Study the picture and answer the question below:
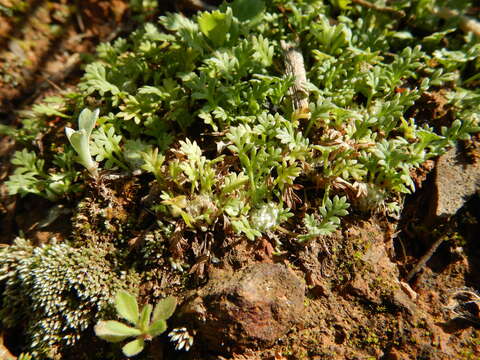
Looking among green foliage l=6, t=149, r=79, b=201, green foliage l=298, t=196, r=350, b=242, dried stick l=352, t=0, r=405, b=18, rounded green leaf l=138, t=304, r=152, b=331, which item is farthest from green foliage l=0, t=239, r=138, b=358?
dried stick l=352, t=0, r=405, b=18

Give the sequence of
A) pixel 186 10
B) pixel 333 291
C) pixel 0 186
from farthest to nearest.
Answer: pixel 186 10
pixel 0 186
pixel 333 291

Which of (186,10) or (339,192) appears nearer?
(339,192)

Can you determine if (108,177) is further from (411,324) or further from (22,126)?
(411,324)

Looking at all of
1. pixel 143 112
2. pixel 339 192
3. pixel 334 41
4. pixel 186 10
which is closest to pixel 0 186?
pixel 143 112

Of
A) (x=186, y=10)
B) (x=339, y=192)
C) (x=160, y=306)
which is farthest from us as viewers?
(x=186, y=10)

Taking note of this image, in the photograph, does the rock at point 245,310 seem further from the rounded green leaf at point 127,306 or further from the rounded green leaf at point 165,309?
the rounded green leaf at point 127,306
